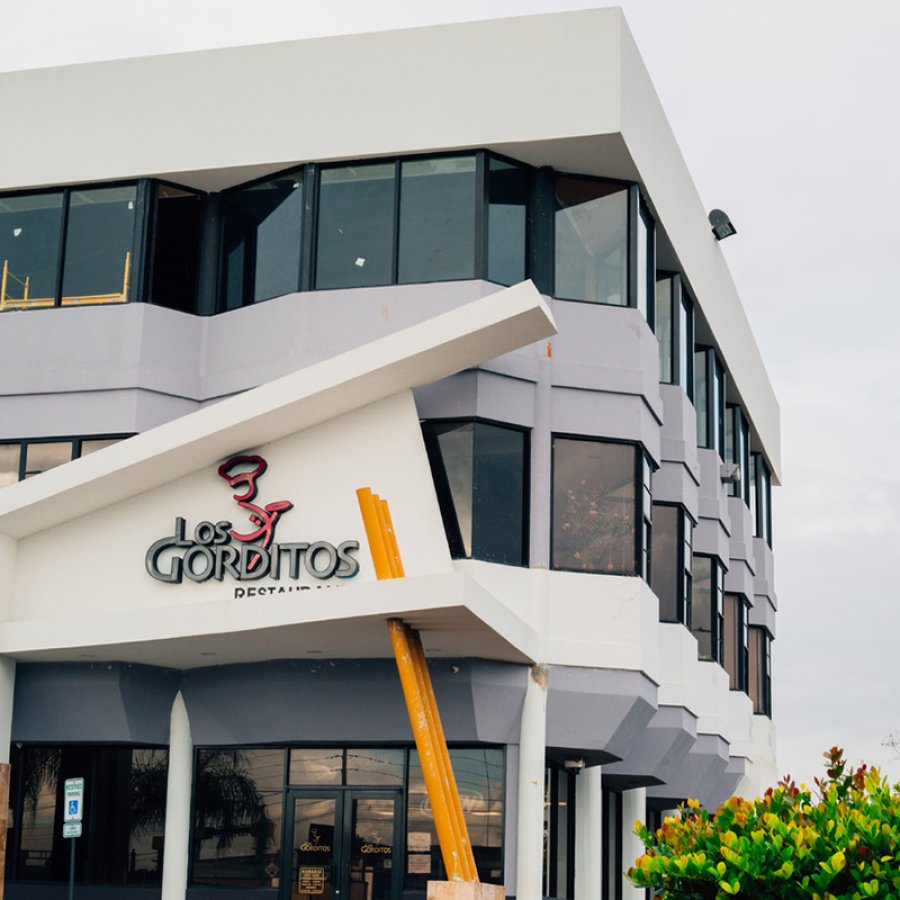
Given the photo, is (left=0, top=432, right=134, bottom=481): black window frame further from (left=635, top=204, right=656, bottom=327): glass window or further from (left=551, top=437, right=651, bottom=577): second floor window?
(left=635, top=204, right=656, bottom=327): glass window

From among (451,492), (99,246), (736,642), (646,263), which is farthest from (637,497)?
(736,642)

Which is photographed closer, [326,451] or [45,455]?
[326,451]

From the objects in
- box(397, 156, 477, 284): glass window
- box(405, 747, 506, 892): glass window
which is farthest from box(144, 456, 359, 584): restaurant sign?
box(397, 156, 477, 284): glass window

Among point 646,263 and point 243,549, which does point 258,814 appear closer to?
point 243,549

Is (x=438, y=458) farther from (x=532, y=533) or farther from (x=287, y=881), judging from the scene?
(x=287, y=881)

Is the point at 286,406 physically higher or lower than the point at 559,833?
higher

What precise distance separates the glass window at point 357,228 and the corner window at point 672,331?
626 cm

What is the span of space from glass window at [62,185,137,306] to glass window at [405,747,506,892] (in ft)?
31.0

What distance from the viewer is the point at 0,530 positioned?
995 inches

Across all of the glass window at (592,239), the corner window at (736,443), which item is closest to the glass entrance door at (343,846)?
the glass window at (592,239)

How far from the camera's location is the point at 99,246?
2820 centimetres

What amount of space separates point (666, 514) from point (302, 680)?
8.46 m

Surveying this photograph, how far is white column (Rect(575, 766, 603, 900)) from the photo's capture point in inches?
1085

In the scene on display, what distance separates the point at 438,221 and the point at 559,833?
32.5 feet
